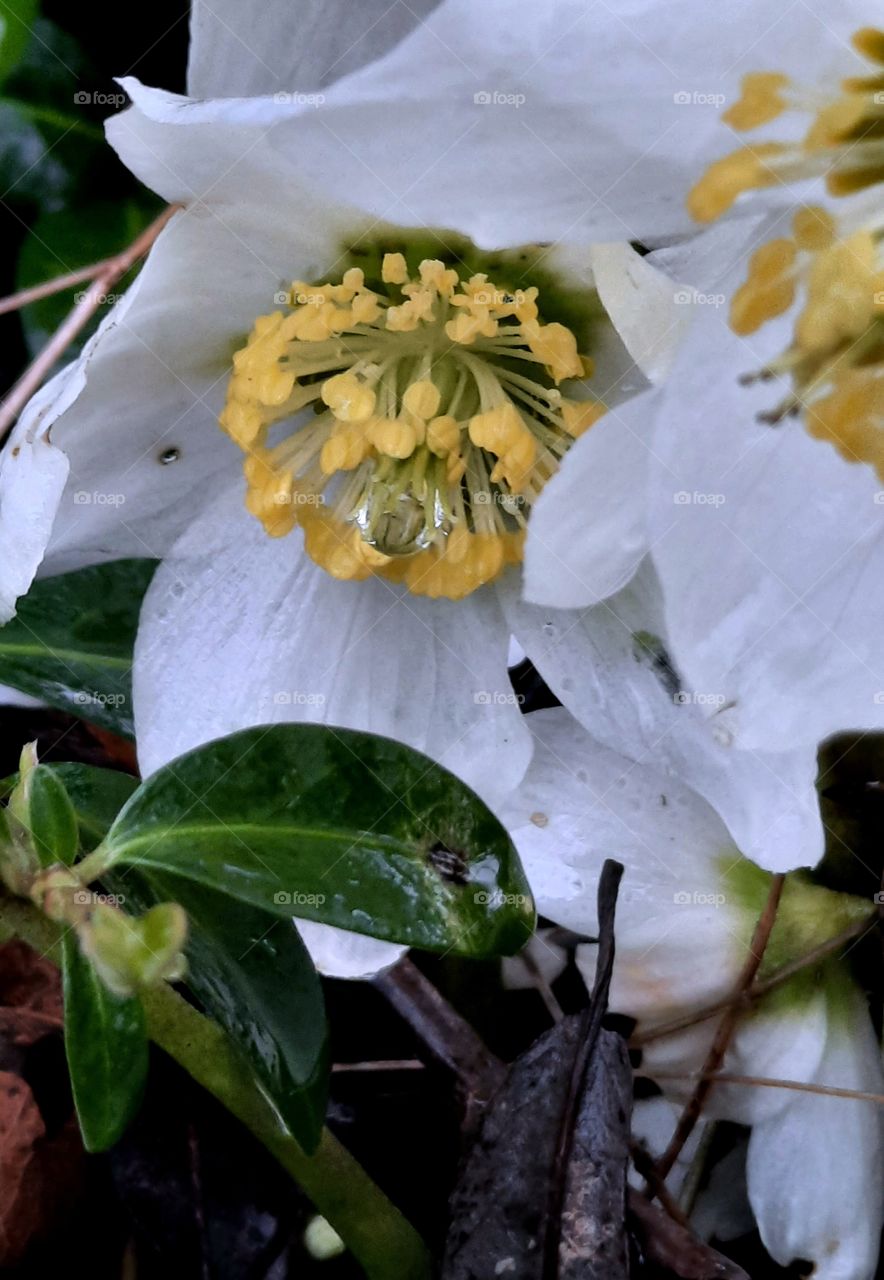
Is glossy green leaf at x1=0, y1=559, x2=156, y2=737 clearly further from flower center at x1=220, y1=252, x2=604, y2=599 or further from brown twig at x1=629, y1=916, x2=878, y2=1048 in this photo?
brown twig at x1=629, y1=916, x2=878, y2=1048

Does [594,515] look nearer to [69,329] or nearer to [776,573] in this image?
[776,573]

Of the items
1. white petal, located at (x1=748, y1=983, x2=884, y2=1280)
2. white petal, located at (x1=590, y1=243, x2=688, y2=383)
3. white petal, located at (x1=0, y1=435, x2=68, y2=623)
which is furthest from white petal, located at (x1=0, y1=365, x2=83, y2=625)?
white petal, located at (x1=748, y1=983, x2=884, y2=1280)

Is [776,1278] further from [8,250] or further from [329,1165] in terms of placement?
[8,250]

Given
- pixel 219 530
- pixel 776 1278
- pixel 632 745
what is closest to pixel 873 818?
pixel 632 745

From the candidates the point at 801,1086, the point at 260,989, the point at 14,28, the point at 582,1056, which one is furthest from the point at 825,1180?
the point at 14,28

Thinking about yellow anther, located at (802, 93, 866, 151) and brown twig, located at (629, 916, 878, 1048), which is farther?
brown twig, located at (629, 916, 878, 1048)

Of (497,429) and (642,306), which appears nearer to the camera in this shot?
(642,306)

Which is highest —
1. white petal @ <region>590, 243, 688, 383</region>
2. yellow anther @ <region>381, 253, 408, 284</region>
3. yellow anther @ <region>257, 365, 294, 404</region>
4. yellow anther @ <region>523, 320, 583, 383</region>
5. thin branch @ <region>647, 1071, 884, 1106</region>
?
white petal @ <region>590, 243, 688, 383</region>
